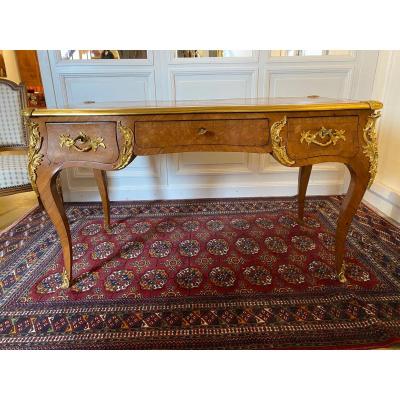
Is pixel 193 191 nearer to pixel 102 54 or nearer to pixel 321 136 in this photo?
pixel 102 54

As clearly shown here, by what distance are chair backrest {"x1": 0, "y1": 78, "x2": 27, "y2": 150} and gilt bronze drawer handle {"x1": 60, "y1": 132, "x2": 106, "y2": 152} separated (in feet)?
3.59

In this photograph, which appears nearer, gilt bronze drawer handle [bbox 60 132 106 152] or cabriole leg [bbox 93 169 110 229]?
gilt bronze drawer handle [bbox 60 132 106 152]

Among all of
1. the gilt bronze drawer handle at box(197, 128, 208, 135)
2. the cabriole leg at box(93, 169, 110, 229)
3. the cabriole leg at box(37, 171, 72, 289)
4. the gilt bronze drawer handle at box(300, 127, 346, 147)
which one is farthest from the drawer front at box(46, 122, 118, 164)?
the gilt bronze drawer handle at box(300, 127, 346, 147)

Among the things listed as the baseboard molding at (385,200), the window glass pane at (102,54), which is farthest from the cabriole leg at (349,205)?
the window glass pane at (102,54)

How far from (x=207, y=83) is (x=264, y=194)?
1.00 meters

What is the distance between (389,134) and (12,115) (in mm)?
2723

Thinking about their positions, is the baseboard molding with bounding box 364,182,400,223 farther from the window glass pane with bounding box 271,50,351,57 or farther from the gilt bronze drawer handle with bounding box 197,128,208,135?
the gilt bronze drawer handle with bounding box 197,128,208,135

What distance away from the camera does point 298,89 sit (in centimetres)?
217

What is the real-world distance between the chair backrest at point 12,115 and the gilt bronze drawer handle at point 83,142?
A: 1.10 meters

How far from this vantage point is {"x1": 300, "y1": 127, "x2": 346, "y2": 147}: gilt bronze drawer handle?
47.7 inches

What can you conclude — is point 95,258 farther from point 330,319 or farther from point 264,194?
point 264,194

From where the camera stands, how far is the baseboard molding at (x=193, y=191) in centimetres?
241

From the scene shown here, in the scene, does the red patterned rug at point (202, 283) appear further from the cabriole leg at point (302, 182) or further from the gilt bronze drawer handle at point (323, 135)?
the gilt bronze drawer handle at point (323, 135)

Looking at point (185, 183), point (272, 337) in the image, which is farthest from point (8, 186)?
point (272, 337)
